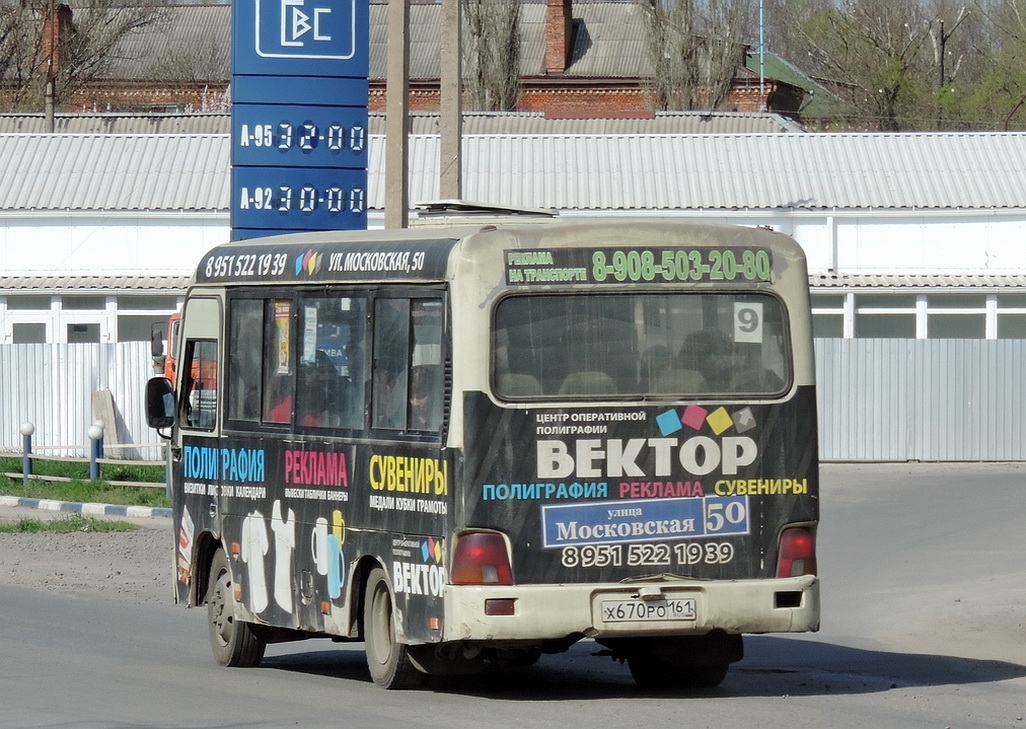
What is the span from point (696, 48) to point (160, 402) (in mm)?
51096

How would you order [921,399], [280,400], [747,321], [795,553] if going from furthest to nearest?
[921,399] < [280,400] < [747,321] < [795,553]

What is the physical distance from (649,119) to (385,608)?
43672 millimetres

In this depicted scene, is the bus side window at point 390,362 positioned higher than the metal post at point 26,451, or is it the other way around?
the bus side window at point 390,362

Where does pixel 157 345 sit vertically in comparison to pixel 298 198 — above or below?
below

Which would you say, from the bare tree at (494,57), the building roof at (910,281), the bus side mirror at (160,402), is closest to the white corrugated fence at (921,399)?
the building roof at (910,281)

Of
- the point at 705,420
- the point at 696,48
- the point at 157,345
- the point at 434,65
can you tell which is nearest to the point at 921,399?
the point at 157,345

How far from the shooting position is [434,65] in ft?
234

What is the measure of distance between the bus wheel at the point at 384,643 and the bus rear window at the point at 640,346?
4.63 ft

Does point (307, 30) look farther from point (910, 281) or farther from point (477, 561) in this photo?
point (910, 281)

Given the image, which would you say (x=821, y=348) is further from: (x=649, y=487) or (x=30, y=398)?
(x=649, y=487)

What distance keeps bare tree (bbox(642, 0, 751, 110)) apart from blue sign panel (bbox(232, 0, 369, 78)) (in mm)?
42837

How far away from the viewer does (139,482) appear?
25.2 m

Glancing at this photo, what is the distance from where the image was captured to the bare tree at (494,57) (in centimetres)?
6175

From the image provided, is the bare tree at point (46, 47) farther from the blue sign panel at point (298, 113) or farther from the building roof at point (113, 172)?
the blue sign panel at point (298, 113)
